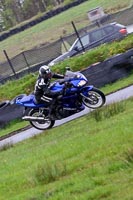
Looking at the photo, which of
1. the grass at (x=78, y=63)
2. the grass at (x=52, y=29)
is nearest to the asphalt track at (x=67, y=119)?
the grass at (x=78, y=63)

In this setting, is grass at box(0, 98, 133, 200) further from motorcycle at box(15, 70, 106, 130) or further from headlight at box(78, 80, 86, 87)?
headlight at box(78, 80, 86, 87)

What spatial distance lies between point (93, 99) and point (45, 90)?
130 centimetres

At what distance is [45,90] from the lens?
16.2m

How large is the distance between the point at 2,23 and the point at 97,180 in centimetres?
9079

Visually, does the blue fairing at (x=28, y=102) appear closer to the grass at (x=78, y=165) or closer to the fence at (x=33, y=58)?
the grass at (x=78, y=165)

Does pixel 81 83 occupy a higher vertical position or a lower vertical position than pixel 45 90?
lower

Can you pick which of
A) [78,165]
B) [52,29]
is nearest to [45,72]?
[78,165]

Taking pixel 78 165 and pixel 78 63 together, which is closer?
pixel 78 165

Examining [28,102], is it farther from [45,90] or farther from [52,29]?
[52,29]

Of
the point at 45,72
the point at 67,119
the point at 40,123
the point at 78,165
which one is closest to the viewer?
the point at 78,165

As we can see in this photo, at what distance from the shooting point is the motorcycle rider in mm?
15750

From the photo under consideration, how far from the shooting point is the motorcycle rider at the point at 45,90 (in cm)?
1575

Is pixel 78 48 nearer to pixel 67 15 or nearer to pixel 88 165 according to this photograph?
pixel 88 165

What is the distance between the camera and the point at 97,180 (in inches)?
310
